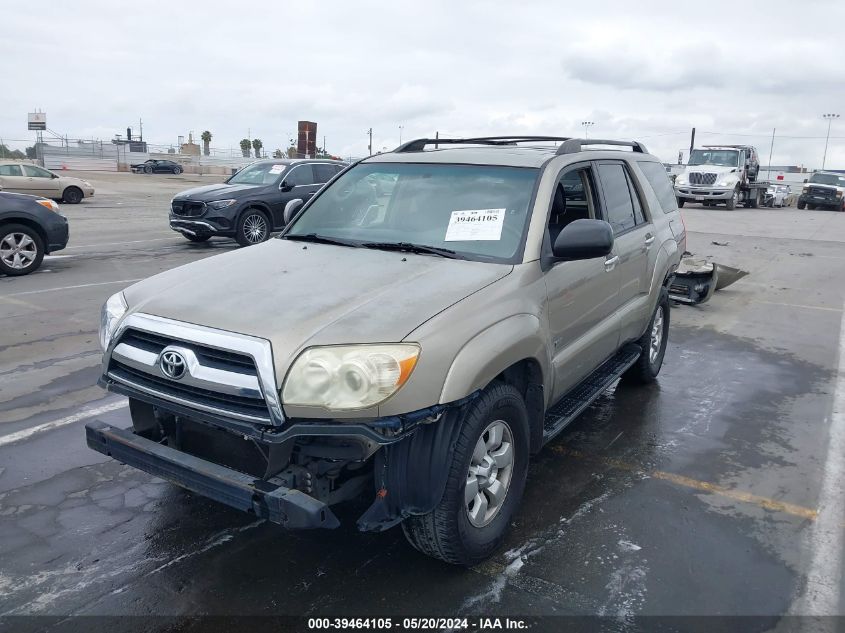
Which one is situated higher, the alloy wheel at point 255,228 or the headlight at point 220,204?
the headlight at point 220,204

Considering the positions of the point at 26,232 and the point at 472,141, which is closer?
the point at 472,141

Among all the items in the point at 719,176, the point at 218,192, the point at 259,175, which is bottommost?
the point at 218,192

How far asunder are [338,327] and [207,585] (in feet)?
4.36

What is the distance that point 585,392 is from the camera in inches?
177

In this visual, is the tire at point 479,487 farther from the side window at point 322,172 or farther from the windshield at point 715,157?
the windshield at point 715,157

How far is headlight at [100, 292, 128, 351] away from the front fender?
5.23ft

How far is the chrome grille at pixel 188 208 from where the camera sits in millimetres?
13516

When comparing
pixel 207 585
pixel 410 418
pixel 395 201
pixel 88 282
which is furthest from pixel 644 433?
pixel 88 282

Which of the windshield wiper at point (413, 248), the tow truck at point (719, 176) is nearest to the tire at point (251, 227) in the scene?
the windshield wiper at point (413, 248)

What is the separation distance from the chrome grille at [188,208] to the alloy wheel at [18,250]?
3.53 meters

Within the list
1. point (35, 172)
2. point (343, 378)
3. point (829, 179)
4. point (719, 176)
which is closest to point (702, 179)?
point (719, 176)

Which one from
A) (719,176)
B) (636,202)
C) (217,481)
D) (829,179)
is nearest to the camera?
(217,481)

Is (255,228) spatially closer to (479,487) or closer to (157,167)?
(479,487)

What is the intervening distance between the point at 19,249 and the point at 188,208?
383 centimetres
